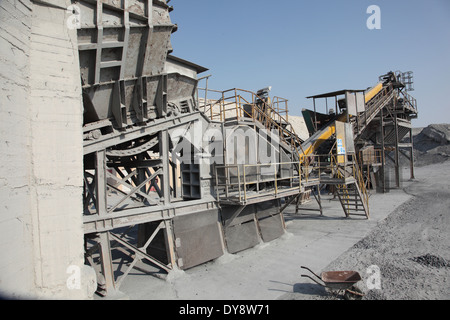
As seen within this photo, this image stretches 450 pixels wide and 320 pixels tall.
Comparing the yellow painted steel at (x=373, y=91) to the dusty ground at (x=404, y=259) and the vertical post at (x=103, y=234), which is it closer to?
the dusty ground at (x=404, y=259)

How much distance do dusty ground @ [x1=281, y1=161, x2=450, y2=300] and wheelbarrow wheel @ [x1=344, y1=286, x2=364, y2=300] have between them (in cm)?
17

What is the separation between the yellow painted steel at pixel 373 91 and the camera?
19.2 metres

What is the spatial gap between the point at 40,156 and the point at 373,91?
20444 mm

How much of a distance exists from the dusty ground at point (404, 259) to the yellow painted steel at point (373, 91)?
8.47m

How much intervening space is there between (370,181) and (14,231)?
21.6 m

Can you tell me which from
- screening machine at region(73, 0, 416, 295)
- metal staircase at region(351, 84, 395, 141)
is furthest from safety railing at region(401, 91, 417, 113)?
screening machine at region(73, 0, 416, 295)

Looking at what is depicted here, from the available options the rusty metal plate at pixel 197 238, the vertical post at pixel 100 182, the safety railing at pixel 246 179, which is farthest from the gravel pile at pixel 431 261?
the vertical post at pixel 100 182

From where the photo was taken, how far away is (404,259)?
7758mm

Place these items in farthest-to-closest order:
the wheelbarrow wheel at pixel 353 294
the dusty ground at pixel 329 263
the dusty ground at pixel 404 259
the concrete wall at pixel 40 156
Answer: the dusty ground at pixel 329 263, the dusty ground at pixel 404 259, the wheelbarrow wheel at pixel 353 294, the concrete wall at pixel 40 156

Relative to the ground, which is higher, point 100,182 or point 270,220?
point 100,182

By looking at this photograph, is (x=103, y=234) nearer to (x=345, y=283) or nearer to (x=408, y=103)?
(x=345, y=283)

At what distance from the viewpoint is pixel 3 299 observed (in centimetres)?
330

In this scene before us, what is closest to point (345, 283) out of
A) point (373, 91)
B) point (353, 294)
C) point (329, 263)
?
point (353, 294)
